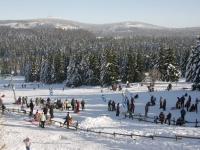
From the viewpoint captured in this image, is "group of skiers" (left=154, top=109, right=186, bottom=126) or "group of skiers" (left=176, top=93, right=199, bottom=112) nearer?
"group of skiers" (left=154, top=109, right=186, bottom=126)

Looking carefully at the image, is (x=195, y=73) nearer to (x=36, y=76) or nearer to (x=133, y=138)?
(x=133, y=138)

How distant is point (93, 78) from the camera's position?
58312 millimetres

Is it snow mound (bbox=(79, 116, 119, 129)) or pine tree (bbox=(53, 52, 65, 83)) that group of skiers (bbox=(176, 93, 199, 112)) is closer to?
snow mound (bbox=(79, 116, 119, 129))

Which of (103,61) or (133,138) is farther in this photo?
(103,61)

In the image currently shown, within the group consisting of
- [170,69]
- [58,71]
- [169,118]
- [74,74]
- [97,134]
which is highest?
[170,69]

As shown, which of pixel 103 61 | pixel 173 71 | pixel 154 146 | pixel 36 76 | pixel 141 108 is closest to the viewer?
pixel 154 146

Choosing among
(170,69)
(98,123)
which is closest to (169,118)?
(98,123)

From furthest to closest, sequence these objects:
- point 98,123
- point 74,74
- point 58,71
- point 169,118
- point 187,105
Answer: point 58,71 < point 74,74 < point 187,105 < point 98,123 < point 169,118

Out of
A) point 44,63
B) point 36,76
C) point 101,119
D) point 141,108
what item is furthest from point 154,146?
point 36,76

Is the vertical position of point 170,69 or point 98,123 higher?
point 170,69

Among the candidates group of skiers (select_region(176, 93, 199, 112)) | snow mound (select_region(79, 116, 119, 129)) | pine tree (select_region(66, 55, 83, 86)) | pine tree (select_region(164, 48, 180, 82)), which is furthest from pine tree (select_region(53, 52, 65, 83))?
snow mound (select_region(79, 116, 119, 129))

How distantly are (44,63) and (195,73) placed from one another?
4863 cm

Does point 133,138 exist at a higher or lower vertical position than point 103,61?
lower

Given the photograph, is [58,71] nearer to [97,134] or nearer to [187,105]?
[187,105]
